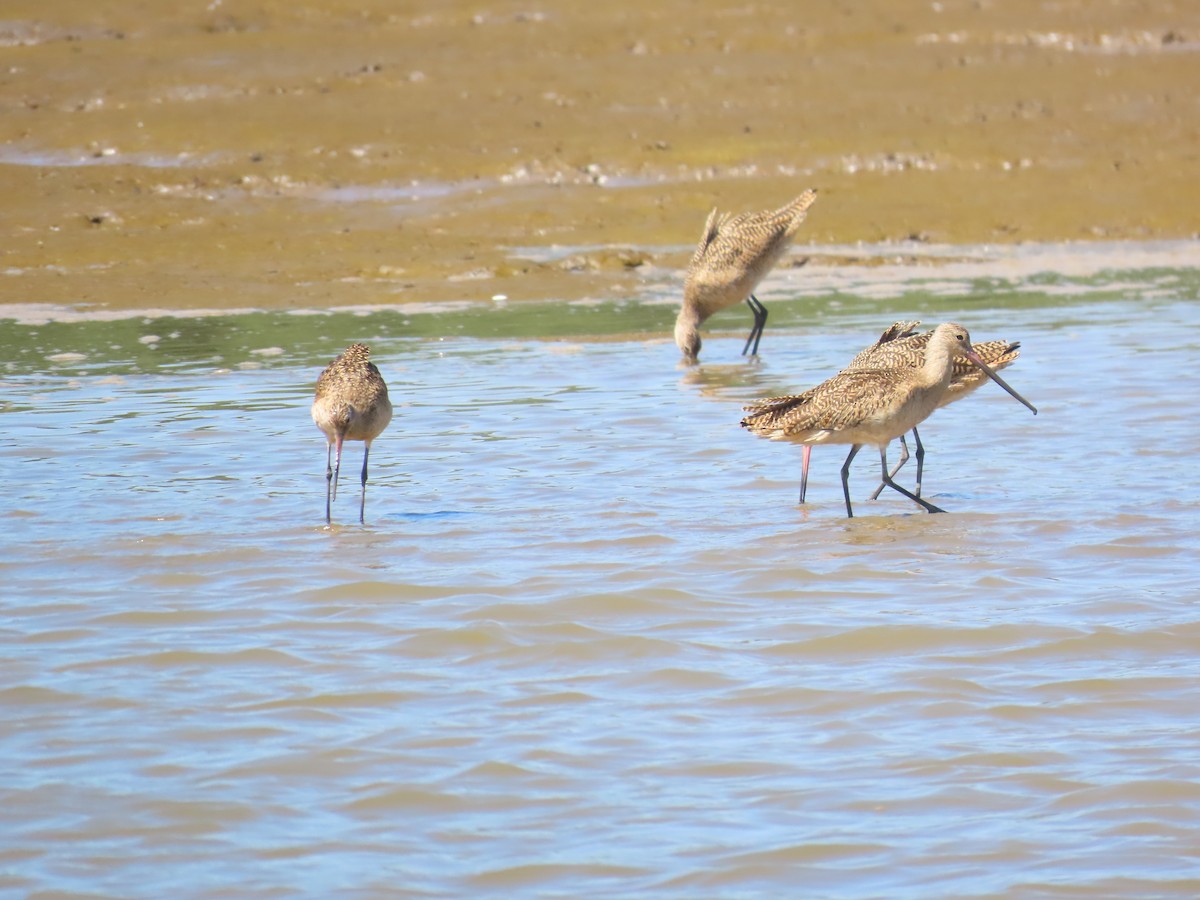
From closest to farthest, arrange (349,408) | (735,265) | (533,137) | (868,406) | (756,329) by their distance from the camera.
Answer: (868,406) < (349,408) < (756,329) < (735,265) < (533,137)

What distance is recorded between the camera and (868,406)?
7.54 m

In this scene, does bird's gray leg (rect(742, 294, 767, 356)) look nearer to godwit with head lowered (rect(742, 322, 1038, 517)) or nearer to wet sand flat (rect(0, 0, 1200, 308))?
wet sand flat (rect(0, 0, 1200, 308))

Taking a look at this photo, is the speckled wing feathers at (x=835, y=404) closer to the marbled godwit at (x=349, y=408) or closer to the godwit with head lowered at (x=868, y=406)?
the godwit with head lowered at (x=868, y=406)

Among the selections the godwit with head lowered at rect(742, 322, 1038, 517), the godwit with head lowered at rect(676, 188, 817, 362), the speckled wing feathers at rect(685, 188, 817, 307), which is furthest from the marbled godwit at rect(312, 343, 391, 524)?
the speckled wing feathers at rect(685, 188, 817, 307)

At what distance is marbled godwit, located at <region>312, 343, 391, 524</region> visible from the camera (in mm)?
7680

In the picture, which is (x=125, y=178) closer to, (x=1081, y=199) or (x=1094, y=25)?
(x=1081, y=199)

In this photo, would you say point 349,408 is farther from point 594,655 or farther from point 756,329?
point 756,329

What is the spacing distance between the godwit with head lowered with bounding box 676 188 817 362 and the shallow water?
265 cm

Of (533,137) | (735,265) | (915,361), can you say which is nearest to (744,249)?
(735,265)

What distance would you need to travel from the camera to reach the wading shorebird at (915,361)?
801 centimetres

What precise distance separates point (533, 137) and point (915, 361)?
12.3 metres

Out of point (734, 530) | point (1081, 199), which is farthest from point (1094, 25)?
point (734, 530)

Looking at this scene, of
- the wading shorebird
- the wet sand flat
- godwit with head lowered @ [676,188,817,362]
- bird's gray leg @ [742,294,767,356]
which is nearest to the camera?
the wading shorebird

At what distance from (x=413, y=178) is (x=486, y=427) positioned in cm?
942
